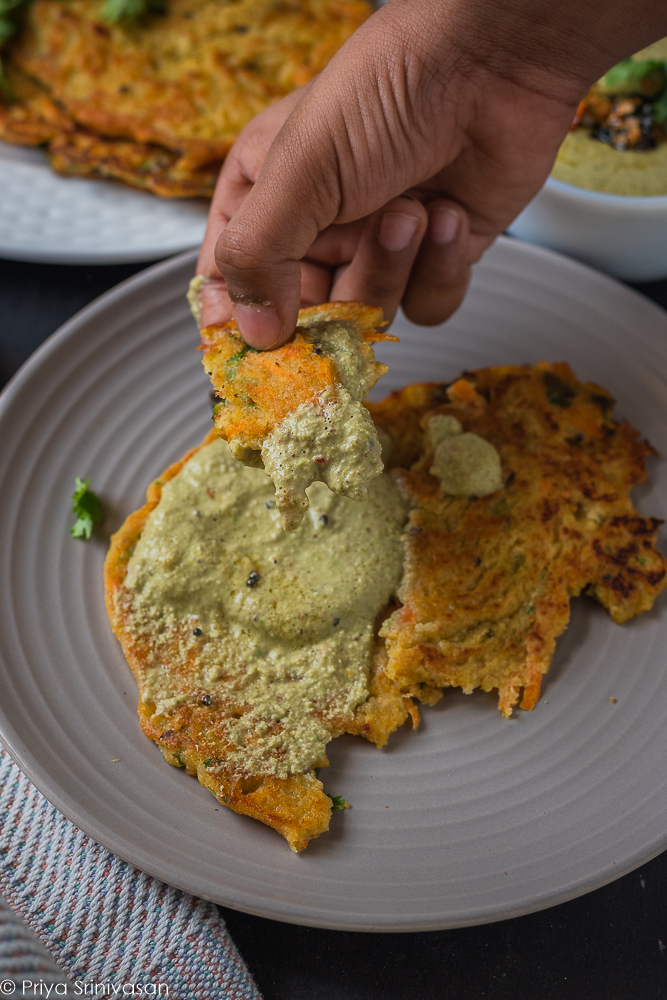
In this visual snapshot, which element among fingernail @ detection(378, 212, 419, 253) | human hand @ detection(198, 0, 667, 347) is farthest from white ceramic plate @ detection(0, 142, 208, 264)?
fingernail @ detection(378, 212, 419, 253)

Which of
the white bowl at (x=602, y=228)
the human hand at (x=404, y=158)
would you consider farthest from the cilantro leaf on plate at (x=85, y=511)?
the white bowl at (x=602, y=228)

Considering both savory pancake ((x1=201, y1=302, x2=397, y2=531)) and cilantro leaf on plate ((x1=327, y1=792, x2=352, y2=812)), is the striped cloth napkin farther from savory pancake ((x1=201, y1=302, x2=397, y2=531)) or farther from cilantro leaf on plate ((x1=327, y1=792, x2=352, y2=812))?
savory pancake ((x1=201, y1=302, x2=397, y2=531))

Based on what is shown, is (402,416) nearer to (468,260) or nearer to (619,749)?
(468,260)

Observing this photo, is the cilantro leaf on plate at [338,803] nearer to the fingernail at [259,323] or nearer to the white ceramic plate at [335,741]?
the white ceramic plate at [335,741]

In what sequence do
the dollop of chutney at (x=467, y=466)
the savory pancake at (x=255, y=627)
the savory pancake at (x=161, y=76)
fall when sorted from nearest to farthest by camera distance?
1. the savory pancake at (x=255, y=627)
2. the dollop of chutney at (x=467, y=466)
3. the savory pancake at (x=161, y=76)

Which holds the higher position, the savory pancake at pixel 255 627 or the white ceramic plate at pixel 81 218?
the white ceramic plate at pixel 81 218

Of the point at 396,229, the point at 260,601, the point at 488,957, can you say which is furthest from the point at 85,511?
the point at 488,957

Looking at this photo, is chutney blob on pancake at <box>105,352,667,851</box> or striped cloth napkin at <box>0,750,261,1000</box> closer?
striped cloth napkin at <box>0,750,261,1000</box>

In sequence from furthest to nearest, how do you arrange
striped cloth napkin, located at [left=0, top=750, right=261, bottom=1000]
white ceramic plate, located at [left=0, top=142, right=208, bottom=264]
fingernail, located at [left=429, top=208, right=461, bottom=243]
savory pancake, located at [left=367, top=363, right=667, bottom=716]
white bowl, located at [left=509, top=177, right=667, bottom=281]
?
1. white ceramic plate, located at [left=0, top=142, right=208, bottom=264]
2. white bowl, located at [left=509, top=177, right=667, bottom=281]
3. fingernail, located at [left=429, top=208, right=461, bottom=243]
4. savory pancake, located at [left=367, top=363, right=667, bottom=716]
5. striped cloth napkin, located at [left=0, top=750, right=261, bottom=1000]
